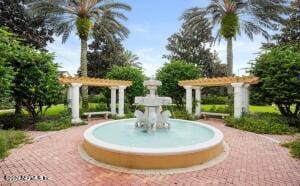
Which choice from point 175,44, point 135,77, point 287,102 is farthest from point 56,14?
point 175,44

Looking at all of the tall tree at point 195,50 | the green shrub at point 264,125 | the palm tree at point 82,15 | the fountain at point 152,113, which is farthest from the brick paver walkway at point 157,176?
the tall tree at point 195,50

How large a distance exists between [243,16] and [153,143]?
17.0 meters

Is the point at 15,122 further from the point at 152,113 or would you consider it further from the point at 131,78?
the point at 131,78

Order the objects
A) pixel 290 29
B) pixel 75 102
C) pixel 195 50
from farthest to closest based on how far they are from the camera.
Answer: pixel 195 50, pixel 290 29, pixel 75 102

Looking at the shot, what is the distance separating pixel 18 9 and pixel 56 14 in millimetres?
4999

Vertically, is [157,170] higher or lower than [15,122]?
lower

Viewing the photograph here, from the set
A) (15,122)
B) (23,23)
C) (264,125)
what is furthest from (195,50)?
(15,122)

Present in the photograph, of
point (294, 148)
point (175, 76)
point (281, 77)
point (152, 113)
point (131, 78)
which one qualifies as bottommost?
point (294, 148)

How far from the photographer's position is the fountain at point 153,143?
6.51 metres

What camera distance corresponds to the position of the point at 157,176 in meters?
6.04

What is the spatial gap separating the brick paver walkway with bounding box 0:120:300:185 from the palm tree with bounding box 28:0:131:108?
506 inches

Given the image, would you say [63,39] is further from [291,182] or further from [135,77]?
[291,182]

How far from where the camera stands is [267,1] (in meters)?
19.5

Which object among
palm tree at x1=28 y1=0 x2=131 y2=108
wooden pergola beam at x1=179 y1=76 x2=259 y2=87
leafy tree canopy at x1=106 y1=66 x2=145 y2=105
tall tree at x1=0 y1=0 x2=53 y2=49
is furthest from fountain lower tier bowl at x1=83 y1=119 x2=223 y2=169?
tall tree at x1=0 y1=0 x2=53 y2=49
